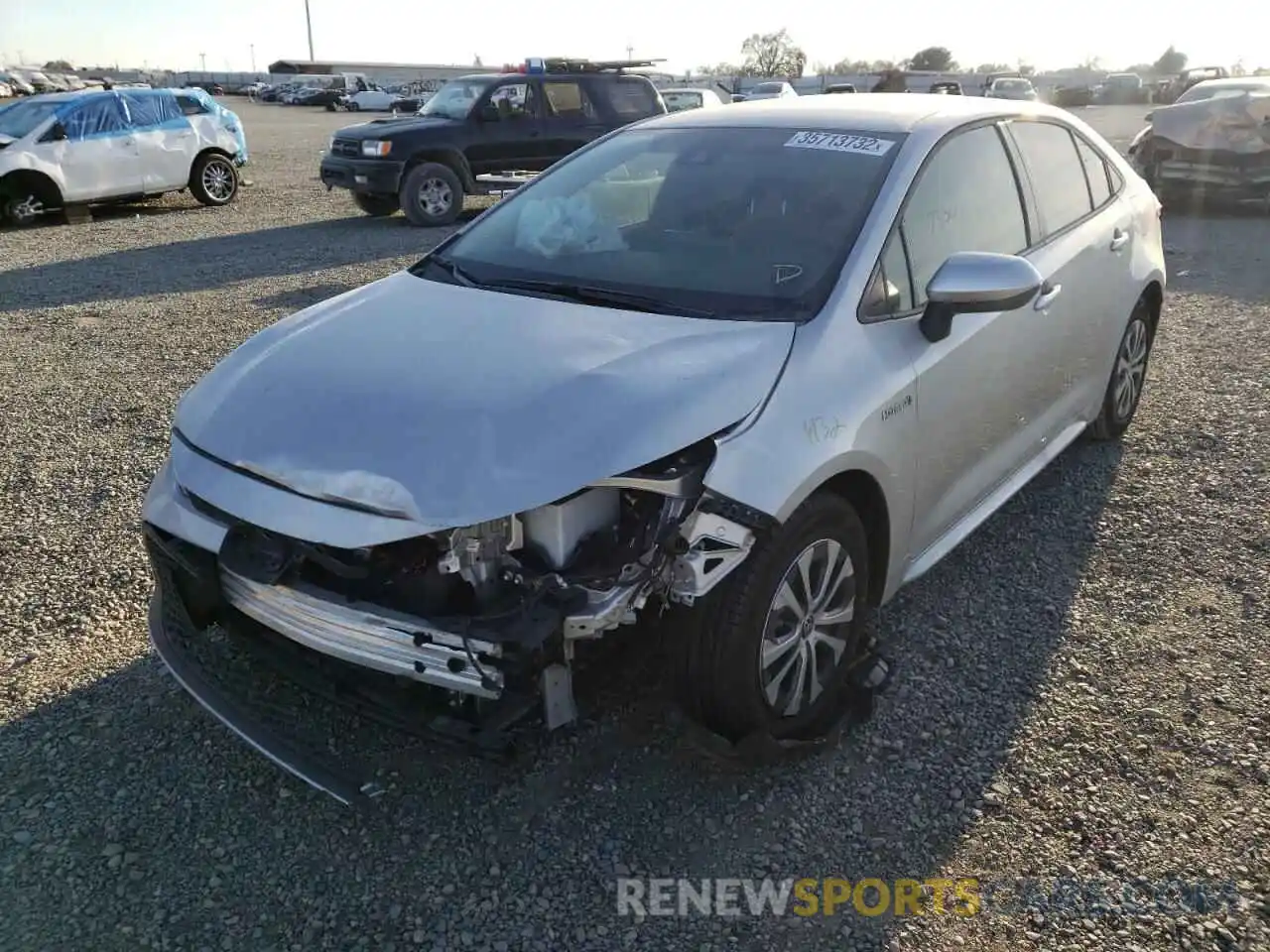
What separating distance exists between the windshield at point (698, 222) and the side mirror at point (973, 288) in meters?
0.30

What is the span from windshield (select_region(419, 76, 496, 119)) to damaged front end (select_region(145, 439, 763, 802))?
449 inches

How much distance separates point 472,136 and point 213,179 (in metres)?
4.60

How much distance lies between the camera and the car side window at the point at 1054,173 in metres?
3.94

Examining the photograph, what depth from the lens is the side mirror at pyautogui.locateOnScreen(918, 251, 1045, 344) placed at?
2.92 m

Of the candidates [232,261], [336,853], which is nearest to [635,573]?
[336,853]

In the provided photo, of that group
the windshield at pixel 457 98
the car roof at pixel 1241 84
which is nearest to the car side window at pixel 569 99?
the windshield at pixel 457 98

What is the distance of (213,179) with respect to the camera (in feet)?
48.7

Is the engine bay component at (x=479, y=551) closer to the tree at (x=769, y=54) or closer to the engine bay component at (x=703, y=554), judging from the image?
the engine bay component at (x=703, y=554)

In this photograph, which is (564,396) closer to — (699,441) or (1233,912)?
(699,441)

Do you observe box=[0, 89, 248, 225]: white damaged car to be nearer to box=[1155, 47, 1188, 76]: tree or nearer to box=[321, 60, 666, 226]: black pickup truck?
box=[321, 60, 666, 226]: black pickup truck

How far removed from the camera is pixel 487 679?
90.7 inches

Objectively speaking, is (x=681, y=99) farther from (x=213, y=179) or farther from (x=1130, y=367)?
(x=1130, y=367)

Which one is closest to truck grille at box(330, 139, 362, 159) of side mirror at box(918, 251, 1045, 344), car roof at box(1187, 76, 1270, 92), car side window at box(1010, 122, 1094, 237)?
car side window at box(1010, 122, 1094, 237)

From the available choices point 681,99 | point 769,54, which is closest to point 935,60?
point 769,54
